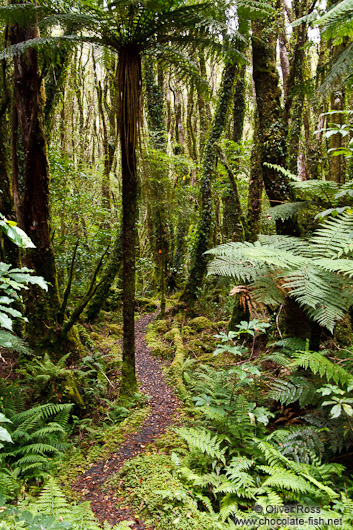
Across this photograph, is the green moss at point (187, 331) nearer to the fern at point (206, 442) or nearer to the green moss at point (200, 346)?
the green moss at point (200, 346)

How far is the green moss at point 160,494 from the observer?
221cm

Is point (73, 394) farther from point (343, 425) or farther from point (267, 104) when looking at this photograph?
point (267, 104)

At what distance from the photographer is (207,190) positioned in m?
7.86

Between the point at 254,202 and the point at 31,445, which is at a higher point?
the point at 254,202

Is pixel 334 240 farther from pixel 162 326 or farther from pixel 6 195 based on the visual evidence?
pixel 162 326

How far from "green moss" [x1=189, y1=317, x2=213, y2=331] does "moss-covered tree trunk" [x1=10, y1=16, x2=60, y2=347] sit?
348cm

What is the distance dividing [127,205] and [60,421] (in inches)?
113

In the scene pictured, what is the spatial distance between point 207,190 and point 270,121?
3.44 m

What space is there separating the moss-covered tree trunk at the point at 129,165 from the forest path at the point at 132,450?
21.3 inches

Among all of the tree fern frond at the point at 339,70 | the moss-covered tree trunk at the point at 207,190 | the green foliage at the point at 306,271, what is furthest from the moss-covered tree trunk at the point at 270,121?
the moss-covered tree trunk at the point at 207,190

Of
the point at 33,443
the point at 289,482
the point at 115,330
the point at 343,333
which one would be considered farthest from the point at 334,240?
the point at 115,330

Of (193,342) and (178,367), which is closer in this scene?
(178,367)

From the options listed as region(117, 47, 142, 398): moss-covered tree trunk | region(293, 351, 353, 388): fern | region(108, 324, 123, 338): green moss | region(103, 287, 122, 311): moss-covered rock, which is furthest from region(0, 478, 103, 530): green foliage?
region(103, 287, 122, 311): moss-covered rock

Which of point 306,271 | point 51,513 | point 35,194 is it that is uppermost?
point 35,194
